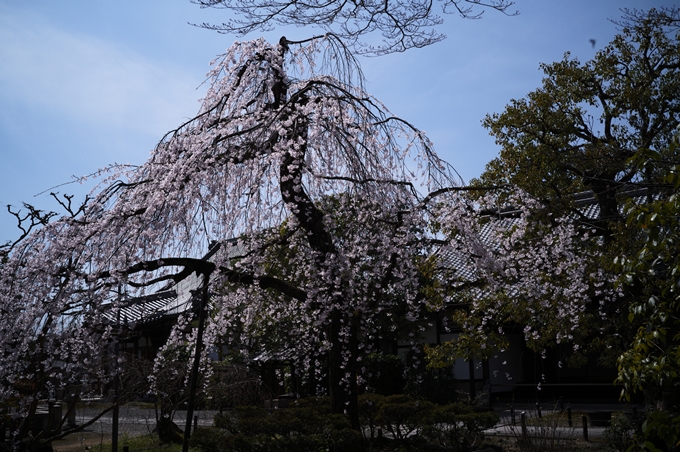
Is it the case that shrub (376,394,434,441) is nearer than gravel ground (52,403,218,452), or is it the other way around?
shrub (376,394,434,441)

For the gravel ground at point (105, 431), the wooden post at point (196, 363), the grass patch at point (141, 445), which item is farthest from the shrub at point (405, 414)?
the gravel ground at point (105, 431)

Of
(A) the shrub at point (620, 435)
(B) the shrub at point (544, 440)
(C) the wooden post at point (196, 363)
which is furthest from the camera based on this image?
(A) the shrub at point (620, 435)

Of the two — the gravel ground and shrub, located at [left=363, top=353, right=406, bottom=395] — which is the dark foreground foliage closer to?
the gravel ground

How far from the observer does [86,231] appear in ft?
21.9

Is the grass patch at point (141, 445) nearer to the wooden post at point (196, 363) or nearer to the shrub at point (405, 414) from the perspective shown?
the wooden post at point (196, 363)

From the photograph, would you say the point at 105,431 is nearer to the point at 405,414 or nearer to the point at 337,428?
the point at 405,414

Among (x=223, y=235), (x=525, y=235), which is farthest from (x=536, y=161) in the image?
(x=223, y=235)

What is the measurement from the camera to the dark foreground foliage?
7.32 meters

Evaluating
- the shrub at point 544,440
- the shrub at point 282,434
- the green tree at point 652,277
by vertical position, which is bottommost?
the shrub at point 544,440

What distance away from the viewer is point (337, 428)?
7.80 metres

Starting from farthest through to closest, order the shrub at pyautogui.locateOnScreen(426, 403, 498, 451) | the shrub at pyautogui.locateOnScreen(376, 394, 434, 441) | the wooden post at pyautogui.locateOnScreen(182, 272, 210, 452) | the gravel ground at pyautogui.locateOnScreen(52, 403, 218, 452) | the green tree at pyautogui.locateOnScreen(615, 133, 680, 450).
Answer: the gravel ground at pyautogui.locateOnScreen(52, 403, 218, 452) < the shrub at pyautogui.locateOnScreen(376, 394, 434, 441) < the shrub at pyautogui.locateOnScreen(426, 403, 498, 451) < the wooden post at pyautogui.locateOnScreen(182, 272, 210, 452) < the green tree at pyautogui.locateOnScreen(615, 133, 680, 450)

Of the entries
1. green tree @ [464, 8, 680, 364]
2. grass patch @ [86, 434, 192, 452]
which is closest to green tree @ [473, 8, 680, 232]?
green tree @ [464, 8, 680, 364]

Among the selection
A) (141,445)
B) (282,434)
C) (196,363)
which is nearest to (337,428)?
(282,434)

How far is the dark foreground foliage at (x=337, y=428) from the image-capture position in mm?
7316
